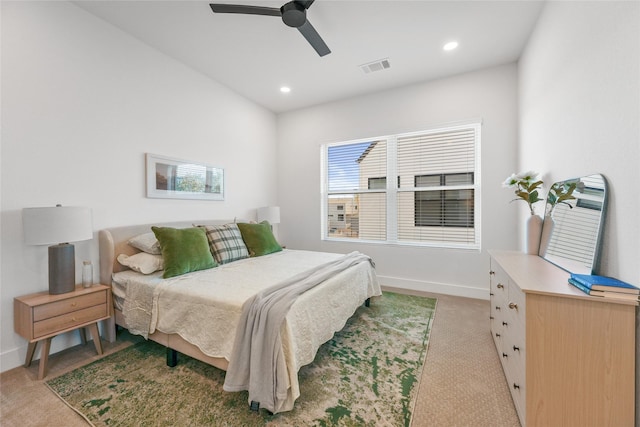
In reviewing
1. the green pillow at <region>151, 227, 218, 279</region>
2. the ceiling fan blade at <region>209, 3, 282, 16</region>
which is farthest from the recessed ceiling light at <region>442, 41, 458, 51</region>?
the green pillow at <region>151, 227, 218, 279</region>

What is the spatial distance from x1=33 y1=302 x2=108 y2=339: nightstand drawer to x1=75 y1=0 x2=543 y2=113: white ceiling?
2.64 m

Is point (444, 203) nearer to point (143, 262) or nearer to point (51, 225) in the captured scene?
point (143, 262)

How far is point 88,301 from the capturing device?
6.63 feet

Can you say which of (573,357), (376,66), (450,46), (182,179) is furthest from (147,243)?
(450,46)

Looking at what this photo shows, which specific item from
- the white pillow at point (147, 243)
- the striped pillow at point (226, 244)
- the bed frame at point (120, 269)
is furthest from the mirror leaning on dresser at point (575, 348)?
the white pillow at point (147, 243)

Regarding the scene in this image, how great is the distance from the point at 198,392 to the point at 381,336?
155 cm

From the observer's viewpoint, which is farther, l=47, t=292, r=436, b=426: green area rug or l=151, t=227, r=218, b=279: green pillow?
l=151, t=227, r=218, b=279: green pillow

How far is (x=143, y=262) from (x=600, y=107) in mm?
3436

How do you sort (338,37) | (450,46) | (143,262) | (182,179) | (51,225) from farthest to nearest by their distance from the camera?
(182,179) → (450,46) → (338,37) → (143,262) → (51,225)

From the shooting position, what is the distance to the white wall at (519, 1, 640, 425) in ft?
3.72

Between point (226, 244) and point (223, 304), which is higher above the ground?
point (226, 244)

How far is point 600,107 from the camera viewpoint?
1.38m

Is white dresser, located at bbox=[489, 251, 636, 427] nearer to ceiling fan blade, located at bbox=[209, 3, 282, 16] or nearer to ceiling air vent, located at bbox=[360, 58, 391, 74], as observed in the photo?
ceiling fan blade, located at bbox=[209, 3, 282, 16]

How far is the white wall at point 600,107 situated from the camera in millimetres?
1135
